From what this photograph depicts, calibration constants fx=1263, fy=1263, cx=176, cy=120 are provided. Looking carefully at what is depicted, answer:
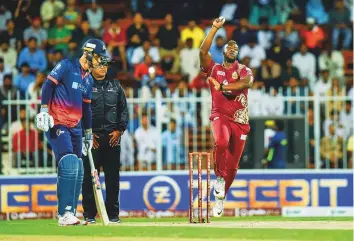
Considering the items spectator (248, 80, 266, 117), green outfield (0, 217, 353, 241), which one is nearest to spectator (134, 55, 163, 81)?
spectator (248, 80, 266, 117)

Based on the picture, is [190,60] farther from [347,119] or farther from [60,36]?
[347,119]

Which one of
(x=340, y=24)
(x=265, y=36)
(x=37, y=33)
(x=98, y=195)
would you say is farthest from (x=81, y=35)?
(x=98, y=195)

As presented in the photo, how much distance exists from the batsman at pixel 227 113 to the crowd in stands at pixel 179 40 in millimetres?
6467

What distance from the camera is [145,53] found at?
26938 mm

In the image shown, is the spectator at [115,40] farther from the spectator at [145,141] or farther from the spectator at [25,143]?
the spectator at [25,143]

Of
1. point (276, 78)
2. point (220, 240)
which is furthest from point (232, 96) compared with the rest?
point (276, 78)

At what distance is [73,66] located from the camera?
51.9 feet

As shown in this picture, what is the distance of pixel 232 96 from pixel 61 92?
9.33 feet

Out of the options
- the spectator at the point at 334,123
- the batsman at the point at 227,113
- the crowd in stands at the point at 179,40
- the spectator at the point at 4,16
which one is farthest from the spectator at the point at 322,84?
the batsman at the point at 227,113

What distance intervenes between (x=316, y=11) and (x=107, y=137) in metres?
13.3

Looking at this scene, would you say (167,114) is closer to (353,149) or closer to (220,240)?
(353,149)

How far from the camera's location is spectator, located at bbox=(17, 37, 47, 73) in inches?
1036

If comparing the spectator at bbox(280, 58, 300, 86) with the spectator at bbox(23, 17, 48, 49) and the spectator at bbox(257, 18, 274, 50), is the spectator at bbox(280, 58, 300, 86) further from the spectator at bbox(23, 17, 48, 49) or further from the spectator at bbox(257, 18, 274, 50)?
the spectator at bbox(23, 17, 48, 49)

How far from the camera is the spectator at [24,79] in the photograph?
2527cm
